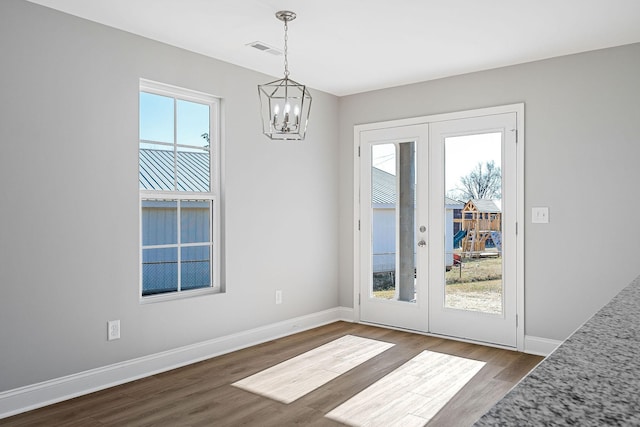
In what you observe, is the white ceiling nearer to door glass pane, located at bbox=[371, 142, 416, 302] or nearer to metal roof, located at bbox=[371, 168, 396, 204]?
door glass pane, located at bbox=[371, 142, 416, 302]

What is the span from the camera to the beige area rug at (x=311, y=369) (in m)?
3.32

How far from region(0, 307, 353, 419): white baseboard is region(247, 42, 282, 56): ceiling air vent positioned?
2489 mm

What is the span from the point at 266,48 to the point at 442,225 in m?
2.36

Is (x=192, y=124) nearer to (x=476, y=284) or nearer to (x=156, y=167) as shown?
(x=156, y=167)

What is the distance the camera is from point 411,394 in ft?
10.6

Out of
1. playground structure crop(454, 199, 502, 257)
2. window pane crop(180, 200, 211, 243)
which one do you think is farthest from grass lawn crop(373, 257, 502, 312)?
window pane crop(180, 200, 211, 243)

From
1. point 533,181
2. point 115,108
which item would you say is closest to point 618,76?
point 533,181

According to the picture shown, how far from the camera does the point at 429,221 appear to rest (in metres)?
4.82

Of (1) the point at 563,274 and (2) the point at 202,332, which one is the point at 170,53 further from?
(1) the point at 563,274

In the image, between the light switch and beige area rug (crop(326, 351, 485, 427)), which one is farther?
the light switch

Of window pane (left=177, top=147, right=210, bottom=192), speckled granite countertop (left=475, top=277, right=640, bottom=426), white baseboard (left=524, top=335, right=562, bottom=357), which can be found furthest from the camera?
white baseboard (left=524, top=335, right=562, bottom=357)

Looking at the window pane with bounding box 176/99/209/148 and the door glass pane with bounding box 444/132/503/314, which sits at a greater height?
the window pane with bounding box 176/99/209/148

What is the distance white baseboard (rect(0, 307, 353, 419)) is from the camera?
2961mm

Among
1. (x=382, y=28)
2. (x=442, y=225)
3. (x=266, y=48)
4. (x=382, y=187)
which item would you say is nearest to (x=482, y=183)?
(x=442, y=225)
